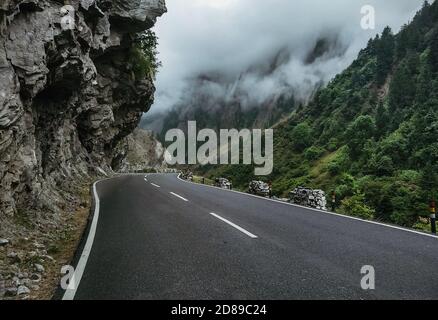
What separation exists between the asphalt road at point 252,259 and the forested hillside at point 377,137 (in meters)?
28.6

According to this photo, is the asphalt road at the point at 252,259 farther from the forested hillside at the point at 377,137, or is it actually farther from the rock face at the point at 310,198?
the forested hillside at the point at 377,137

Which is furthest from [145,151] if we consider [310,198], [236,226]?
[236,226]

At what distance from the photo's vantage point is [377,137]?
96.6 metres

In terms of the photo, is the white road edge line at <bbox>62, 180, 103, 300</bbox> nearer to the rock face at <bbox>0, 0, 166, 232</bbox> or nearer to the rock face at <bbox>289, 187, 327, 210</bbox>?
the rock face at <bbox>0, 0, 166, 232</bbox>

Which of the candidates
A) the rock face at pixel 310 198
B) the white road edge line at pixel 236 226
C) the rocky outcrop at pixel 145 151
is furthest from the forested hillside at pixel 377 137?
the rocky outcrop at pixel 145 151

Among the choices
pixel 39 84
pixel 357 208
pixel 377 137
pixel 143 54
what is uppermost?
pixel 143 54

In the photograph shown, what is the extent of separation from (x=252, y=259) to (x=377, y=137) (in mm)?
98491

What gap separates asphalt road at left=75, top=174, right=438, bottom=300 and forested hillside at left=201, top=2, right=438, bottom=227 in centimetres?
2860

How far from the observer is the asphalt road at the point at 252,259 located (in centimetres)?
523

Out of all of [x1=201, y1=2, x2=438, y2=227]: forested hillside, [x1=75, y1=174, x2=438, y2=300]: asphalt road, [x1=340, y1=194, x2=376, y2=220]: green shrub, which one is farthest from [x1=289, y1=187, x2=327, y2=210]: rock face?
[x1=201, y1=2, x2=438, y2=227]: forested hillside

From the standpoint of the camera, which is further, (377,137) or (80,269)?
(377,137)

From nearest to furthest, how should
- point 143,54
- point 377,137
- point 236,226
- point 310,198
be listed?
point 236,226 → point 310,198 → point 143,54 → point 377,137

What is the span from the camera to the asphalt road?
5.23m

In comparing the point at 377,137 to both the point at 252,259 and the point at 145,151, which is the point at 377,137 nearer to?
the point at 145,151
